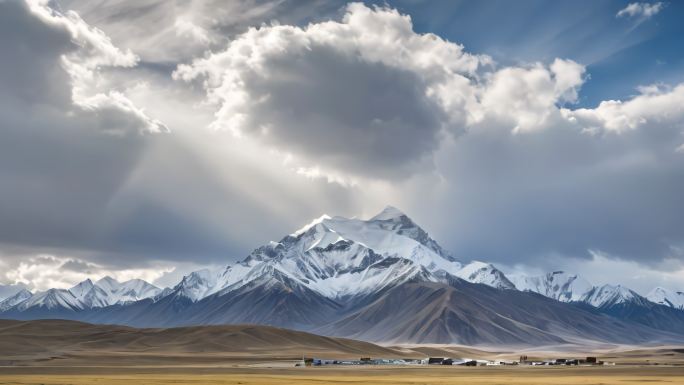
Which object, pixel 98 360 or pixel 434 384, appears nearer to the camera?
pixel 434 384

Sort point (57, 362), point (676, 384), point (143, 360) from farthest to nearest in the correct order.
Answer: point (143, 360) → point (57, 362) → point (676, 384)

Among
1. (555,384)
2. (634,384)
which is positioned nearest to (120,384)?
(555,384)

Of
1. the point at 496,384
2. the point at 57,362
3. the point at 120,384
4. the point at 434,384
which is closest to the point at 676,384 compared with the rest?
the point at 496,384

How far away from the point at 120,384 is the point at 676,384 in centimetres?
6832

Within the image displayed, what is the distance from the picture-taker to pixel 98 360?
626 feet

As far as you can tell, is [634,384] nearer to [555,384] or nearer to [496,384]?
[555,384]

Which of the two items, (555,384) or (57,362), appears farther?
(57,362)

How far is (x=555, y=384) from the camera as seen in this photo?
3942 inches

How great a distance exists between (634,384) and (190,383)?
184 feet

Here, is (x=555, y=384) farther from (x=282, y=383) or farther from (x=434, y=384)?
(x=282, y=383)

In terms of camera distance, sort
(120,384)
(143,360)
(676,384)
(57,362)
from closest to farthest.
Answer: (120,384) < (676,384) < (57,362) < (143,360)

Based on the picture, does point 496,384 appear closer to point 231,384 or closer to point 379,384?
point 379,384

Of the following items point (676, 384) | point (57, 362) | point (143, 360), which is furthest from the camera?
point (143, 360)

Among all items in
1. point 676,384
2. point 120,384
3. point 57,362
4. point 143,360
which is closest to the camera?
point 120,384
